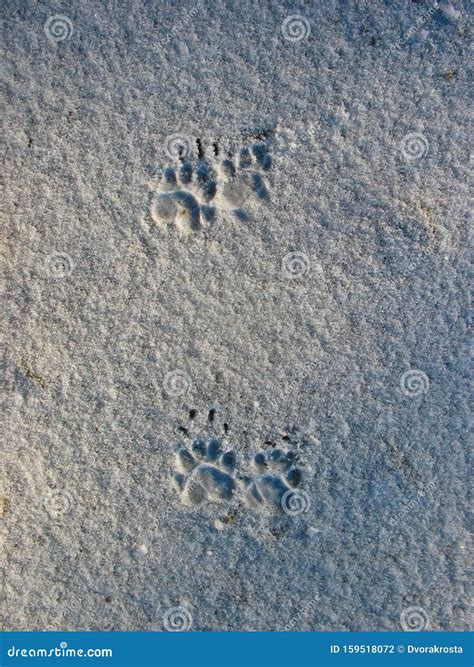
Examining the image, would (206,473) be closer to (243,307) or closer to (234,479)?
(234,479)

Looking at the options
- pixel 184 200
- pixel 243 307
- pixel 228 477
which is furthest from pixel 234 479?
pixel 184 200

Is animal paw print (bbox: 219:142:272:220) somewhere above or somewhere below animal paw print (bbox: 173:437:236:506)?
above

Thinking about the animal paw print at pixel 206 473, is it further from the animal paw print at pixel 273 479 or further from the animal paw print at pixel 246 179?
the animal paw print at pixel 246 179

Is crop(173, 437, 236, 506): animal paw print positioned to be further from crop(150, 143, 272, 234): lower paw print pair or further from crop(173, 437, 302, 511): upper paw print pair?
crop(150, 143, 272, 234): lower paw print pair

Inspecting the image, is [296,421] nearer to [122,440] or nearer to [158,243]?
[122,440]

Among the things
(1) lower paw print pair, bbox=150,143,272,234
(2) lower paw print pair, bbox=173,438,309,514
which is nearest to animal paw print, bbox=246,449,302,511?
(2) lower paw print pair, bbox=173,438,309,514

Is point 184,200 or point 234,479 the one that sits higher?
point 184,200
